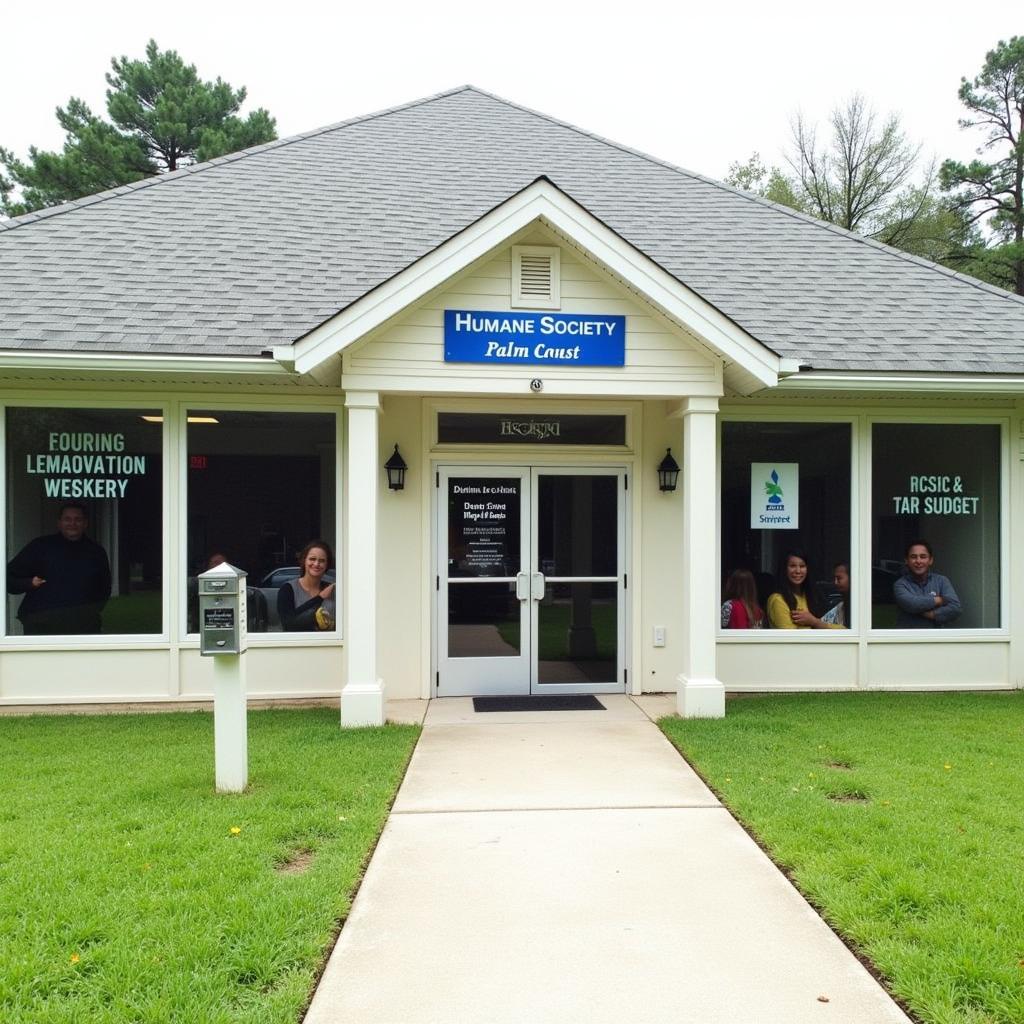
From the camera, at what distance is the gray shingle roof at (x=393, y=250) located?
8219 mm

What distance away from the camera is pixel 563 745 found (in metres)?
6.68

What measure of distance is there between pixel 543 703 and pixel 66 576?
4.71m

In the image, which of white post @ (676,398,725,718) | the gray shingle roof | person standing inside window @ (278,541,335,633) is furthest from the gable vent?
person standing inside window @ (278,541,335,633)

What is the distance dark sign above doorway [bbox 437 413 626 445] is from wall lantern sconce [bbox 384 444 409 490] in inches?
18.1

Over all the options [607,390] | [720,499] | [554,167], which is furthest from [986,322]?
[554,167]

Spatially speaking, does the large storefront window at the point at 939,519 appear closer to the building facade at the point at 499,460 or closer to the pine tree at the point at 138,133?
the building facade at the point at 499,460

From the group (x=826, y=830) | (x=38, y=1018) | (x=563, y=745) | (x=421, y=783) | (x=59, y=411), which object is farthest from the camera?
(x=59, y=411)

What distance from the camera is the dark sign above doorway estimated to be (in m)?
8.45

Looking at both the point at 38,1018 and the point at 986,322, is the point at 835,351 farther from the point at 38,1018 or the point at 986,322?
the point at 38,1018

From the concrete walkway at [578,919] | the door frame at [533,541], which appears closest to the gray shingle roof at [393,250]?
the door frame at [533,541]

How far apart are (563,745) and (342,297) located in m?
4.97

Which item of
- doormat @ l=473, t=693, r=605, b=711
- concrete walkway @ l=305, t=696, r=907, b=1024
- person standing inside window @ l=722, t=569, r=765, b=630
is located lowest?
concrete walkway @ l=305, t=696, r=907, b=1024

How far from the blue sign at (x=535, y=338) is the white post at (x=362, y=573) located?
36.9 inches

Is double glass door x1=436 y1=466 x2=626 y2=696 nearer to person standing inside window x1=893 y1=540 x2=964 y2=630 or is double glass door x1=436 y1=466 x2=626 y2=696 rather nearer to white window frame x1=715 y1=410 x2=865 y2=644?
white window frame x1=715 y1=410 x2=865 y2=644
